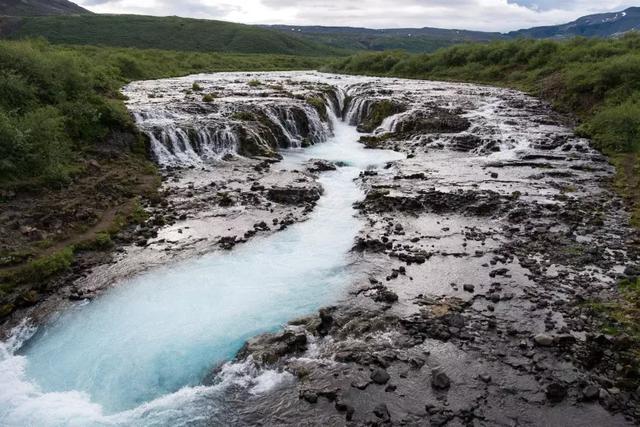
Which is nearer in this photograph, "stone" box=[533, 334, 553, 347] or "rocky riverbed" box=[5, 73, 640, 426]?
"rocky riverbed" box=[5, 73, 640, 426]

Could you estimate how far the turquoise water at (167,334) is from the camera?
36.8ft

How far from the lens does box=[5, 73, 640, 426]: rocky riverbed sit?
11.0 metres

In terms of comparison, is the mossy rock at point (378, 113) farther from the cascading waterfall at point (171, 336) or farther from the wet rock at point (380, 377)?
the wet rock at point (380, 377)

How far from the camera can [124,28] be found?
178000 millimetres

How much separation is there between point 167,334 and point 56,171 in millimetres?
12994

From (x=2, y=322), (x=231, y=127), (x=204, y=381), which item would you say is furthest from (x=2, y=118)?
(x=204, y=381)

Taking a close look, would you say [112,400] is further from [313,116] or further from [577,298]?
[313,116]

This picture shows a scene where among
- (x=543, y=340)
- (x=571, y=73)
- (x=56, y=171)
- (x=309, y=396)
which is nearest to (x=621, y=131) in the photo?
(x=571, y=73)

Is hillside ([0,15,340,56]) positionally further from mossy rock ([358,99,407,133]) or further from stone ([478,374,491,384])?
stone ([478,374,491,384])

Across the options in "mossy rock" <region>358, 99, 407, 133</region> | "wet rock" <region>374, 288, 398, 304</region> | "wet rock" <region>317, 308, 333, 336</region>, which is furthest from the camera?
"mossy rock" <region>358, 99, 407, 133</region>

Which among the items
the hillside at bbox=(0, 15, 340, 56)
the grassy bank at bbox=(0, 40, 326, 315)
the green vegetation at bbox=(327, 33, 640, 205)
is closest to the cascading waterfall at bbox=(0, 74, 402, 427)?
the grassy bank at bbox=(0, 40, 326, 315)

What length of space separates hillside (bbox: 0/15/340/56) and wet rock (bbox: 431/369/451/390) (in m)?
167

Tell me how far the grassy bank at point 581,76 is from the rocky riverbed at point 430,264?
110 cm

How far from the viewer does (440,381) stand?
449 inches
